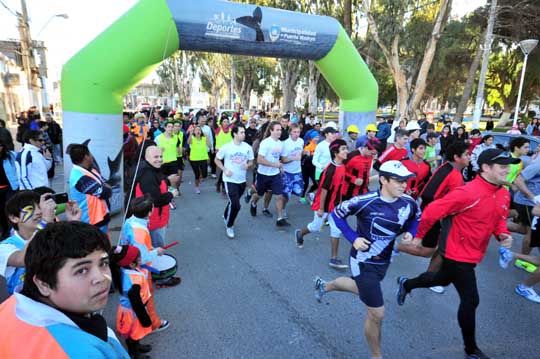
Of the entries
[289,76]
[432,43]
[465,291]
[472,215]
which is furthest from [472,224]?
[289,76]

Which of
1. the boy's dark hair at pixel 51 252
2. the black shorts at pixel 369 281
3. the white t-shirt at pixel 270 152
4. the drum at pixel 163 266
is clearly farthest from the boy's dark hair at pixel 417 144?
the boy's dark hair at pixel 51 252

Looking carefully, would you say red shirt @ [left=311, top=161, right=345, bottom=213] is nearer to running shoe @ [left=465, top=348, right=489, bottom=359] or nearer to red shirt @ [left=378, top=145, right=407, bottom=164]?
red shirt @ [left=378, top=145, right=407, bottom=164]

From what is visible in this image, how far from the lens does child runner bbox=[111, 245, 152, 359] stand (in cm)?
260

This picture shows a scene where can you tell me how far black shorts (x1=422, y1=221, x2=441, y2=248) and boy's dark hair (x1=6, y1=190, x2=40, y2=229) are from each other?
3.95 meters

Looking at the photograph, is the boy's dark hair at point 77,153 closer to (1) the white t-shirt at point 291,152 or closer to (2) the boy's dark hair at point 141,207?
(2) the boy's dark hair at point 141,207

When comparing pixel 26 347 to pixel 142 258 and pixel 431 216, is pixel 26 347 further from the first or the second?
pixel 431 216

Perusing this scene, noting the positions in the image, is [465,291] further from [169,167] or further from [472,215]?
[169,167]

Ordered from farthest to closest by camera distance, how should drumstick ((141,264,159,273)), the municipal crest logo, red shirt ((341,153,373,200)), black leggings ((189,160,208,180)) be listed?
black leggings ((189,160,208,180)) < the municipal crest logo < red shirt ((341,153,373,200)) < drumstick ((141,264,159,273))

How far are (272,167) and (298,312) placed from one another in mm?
2983

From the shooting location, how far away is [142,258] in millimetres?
2850

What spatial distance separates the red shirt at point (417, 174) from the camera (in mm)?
5023

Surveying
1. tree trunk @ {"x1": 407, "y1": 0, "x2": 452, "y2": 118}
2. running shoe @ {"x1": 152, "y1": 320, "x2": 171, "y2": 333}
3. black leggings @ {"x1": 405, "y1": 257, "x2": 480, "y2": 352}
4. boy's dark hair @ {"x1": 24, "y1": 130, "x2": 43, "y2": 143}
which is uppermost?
tree trunk @ {"x1": 407, "y1": 0, "x2": 452, "y2": 118}

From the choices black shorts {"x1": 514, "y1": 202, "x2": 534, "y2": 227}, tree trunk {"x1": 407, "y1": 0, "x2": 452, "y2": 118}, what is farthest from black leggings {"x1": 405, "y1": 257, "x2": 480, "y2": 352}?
tree trunk {"x1": 407, "y1": 0, "x2": 452, "y2": 118}

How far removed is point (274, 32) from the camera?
742 cm
